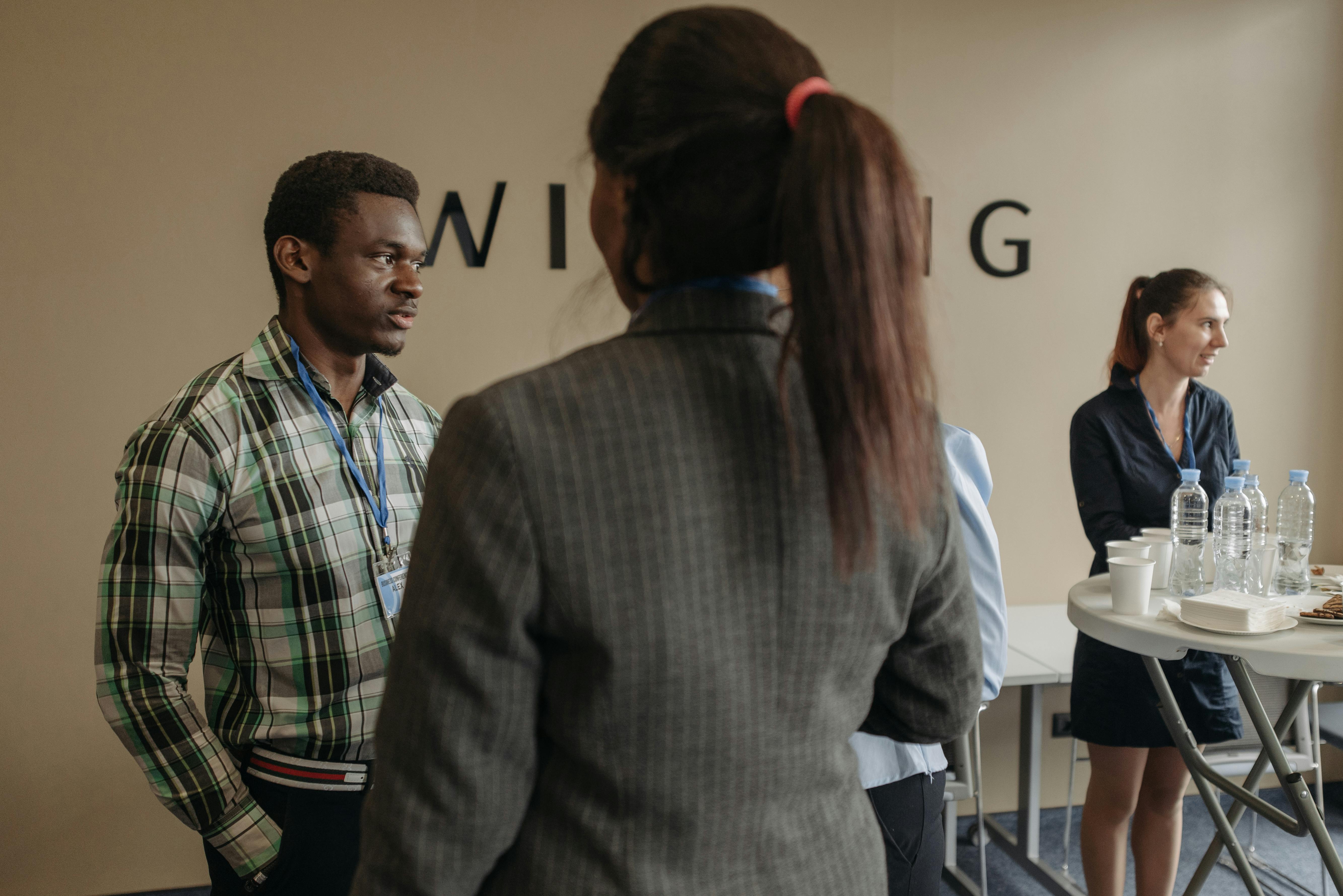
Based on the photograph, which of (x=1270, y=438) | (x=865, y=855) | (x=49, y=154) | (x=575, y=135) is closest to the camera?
(x=865, y=855)

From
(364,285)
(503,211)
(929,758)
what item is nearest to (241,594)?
(364,285)

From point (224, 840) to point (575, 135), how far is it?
218 centimetres

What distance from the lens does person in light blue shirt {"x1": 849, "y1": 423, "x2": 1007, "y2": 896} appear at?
1.35m

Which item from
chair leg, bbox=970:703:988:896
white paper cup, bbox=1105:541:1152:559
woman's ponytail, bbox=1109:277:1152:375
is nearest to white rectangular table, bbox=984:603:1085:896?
chair leg, bbox=970:703:988:896

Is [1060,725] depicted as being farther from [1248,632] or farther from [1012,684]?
[1248,632]

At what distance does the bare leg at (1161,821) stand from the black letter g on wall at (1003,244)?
1.62m

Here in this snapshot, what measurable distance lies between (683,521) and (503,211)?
2.36m

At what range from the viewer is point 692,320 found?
2.09ft

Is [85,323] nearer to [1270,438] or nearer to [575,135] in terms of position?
[575,135]

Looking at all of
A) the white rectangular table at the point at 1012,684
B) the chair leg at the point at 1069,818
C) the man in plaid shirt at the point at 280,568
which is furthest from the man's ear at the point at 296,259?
the chair leg at the point at 1069,818

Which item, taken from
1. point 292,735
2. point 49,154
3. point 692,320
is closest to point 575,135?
point 49,154

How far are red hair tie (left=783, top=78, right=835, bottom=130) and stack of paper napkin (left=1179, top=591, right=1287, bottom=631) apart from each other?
1433 mm

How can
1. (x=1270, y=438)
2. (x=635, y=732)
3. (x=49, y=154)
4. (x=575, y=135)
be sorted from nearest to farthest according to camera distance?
(x=635, y=732)
(x=49, y=154)
(x=575, y=135)
(x=1270, y=438)

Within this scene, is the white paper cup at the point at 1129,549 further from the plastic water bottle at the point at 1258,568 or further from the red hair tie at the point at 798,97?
the red hair tie at the point at 798,97
